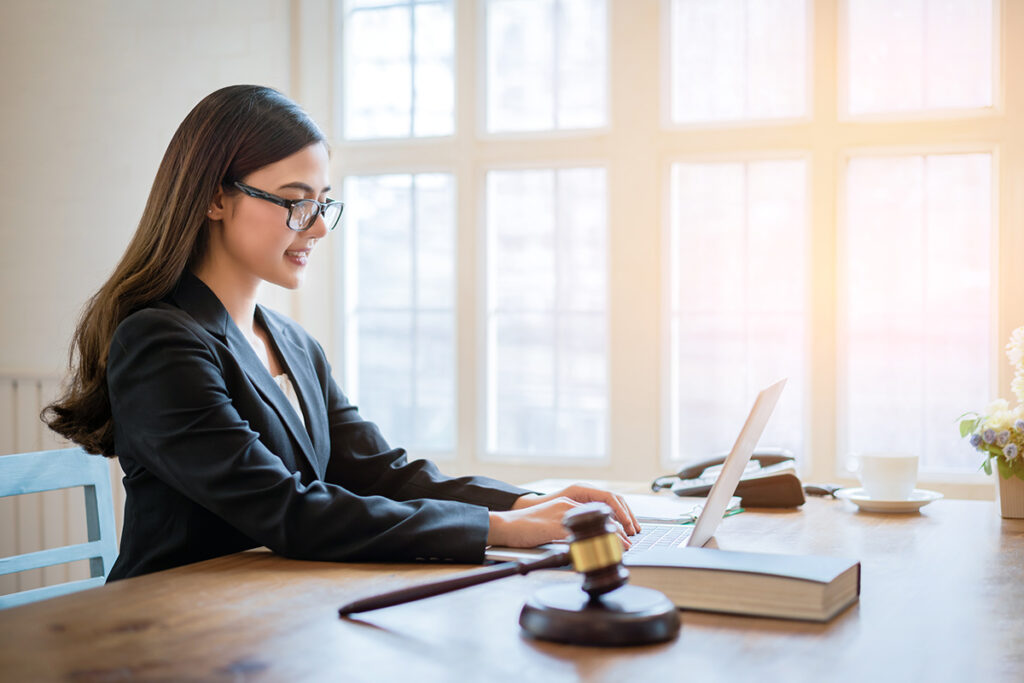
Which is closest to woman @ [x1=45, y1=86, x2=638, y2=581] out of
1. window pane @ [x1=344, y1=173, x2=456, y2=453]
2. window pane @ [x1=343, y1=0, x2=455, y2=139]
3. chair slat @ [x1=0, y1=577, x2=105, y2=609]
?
chair slat @ [x1=0, y1=577, x2=105, y2=609]

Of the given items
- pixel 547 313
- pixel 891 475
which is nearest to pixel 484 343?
pixel 547 313

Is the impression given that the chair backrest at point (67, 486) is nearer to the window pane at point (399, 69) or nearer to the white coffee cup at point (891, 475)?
the white coffee cup at point (891, 475)

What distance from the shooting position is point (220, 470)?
1479 mm

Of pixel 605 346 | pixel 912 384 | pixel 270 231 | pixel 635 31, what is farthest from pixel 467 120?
pixel 270 231

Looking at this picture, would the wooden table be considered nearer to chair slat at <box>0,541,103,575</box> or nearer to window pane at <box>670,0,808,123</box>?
chair slat at <box>0,541,103,575</box>

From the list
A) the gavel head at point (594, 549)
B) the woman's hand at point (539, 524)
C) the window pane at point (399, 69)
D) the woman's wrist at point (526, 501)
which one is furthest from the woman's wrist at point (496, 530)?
the window pane at point (399, 69)

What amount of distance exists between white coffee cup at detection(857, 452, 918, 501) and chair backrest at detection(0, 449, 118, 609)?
1.42m

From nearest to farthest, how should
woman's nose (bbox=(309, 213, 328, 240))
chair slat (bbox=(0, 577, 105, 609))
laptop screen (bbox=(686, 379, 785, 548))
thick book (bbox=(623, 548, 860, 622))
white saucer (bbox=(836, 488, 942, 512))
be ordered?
1. thick book (bbox=(623, 548, 860, 622))
2. laptop screen (bbox=(686, 379, 785, 548))
3. chair slat (bbox=(0, 577, 105, 609))
4. woman's nose (bbox=(309, 213, 328, 240))
5. white saucer (bbox=(836, 488, 942, 512))

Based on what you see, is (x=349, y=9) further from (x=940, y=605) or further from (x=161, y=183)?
(x=940, y=605)

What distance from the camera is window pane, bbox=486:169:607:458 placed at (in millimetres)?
4590

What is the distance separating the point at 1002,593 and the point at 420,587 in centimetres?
73

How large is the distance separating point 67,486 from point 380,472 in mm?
554

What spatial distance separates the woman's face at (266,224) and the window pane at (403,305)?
2928 millimetres

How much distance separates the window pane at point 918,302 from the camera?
162 inches
